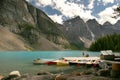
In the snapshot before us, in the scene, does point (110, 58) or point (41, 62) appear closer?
point (110, 58)

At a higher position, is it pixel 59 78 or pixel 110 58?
pixel 110 58

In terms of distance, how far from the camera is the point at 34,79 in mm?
26688

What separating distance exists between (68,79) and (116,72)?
171 inches

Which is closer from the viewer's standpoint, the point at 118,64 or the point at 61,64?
the point at 118,64

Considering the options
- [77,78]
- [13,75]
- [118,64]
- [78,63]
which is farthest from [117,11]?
[78,63]

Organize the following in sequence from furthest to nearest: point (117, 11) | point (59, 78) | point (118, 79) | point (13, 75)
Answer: point (13, 75)
point (117, 11)
point (59, 78)
point (118, 79)

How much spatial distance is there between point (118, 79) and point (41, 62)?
63.2 metres

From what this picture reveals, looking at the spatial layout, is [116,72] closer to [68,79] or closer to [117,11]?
[68,79]

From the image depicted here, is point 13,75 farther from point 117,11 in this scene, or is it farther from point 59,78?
point 117,11

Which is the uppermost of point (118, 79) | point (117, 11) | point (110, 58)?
point (117, 11)

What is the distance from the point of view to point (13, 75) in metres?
31.5

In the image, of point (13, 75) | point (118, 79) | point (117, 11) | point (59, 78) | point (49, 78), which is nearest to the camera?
point (118, 79)

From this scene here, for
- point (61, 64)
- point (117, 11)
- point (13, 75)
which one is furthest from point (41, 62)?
point (117, 11)

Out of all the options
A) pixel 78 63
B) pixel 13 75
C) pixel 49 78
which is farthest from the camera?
pixel 78 63
